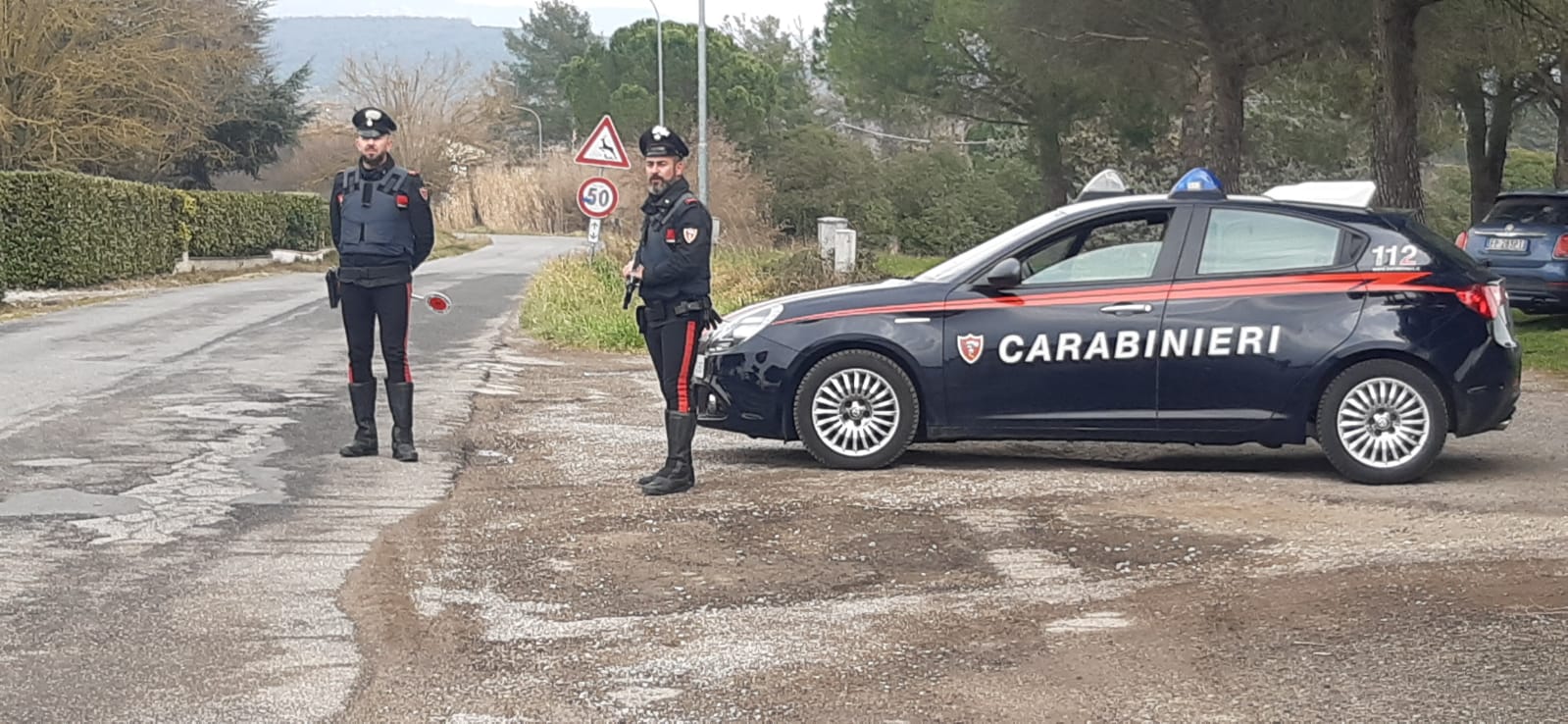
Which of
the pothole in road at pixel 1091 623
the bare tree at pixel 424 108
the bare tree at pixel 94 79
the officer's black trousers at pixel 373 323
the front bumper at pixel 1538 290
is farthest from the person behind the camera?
the bare tree at pixel 424 108

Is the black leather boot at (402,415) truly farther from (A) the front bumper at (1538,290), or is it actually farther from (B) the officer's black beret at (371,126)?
(A) the front bumper at (1538,290)

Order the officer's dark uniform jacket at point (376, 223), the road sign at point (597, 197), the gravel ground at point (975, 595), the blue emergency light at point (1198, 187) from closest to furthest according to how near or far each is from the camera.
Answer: the gravel ground at point (975, 595), the blue emergency light at point (1198, 187), the officer's dark uniform jacket at point (376, 223), the road sign at point (597, 197)

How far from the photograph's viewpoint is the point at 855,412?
852 cm

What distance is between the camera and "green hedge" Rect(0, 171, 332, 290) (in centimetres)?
2330

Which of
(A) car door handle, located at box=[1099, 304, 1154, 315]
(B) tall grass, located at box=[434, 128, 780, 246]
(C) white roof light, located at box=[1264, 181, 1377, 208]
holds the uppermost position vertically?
(C) white roof light, located at box=[1264, 181, 1377, 208]

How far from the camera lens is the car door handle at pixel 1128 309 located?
27.3 feet

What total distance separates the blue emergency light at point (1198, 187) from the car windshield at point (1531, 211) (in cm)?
977

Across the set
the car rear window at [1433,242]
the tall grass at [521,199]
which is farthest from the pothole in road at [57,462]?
the tall grass at [521,199]

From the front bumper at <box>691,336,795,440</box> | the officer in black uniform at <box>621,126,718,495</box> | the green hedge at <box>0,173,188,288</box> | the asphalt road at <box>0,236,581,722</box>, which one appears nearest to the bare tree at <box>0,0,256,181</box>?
the green hedge at <box>0,173,188,288</box>

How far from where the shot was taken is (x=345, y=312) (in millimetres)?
8867

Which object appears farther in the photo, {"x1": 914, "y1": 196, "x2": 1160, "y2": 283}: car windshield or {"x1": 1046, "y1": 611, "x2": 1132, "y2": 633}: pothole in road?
{"x1": 914, "y1": 196, "x2": 1160, "y2": 283}: car windshield

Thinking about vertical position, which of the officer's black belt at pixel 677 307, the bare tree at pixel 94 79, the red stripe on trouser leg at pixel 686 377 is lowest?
the red stripe on trouser leg at pixel 686 377

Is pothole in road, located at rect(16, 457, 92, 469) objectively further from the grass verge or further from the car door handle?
the grass verge

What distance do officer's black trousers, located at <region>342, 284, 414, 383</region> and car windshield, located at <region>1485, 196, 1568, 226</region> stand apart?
12853 mm
